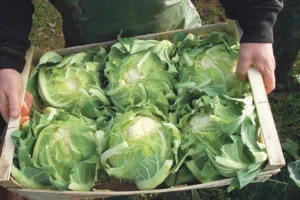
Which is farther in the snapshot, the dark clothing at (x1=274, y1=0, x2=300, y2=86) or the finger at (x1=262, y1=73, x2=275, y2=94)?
the dark clothing at (x1=274, y1=0, x2=300, y2=86)

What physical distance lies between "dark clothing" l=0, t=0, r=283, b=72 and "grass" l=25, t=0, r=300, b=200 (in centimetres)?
108

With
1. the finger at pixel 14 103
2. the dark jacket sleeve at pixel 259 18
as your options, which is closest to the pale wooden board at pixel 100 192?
the finger at pixel 14 103

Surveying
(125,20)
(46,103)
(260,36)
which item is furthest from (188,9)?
(46,103)

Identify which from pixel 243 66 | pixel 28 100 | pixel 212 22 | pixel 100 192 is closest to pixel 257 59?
pixel 243 66

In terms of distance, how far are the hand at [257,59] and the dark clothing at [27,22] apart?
0.08ft

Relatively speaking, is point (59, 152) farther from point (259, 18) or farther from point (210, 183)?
point (259, 18)

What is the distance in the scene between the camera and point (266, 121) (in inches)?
47.1

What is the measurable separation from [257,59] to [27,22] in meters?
0.97

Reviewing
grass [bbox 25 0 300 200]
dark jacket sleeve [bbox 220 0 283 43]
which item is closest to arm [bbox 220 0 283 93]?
dark jacket sleeve [bbox 220 0 283 43]

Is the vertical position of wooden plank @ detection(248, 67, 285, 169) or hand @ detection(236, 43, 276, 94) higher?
hand @ detection(236, 43, 276, 94)

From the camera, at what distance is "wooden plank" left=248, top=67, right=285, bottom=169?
44.0 inches

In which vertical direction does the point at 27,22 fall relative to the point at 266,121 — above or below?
above

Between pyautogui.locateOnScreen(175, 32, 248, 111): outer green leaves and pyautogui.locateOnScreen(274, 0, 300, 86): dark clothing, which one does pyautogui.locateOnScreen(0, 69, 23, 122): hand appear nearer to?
pyautogui.locateOnScreen(175, 32, 248, 111): outer green leaves

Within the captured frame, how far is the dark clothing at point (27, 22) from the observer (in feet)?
4.32
